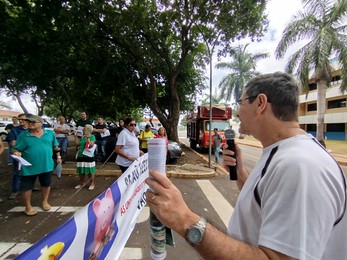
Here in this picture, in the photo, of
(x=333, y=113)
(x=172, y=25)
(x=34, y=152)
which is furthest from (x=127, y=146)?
(x=333, y=113)

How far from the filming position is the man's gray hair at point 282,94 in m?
1.15

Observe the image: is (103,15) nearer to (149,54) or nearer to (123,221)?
(149,54)

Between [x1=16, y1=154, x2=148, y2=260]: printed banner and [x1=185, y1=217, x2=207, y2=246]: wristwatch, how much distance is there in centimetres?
81

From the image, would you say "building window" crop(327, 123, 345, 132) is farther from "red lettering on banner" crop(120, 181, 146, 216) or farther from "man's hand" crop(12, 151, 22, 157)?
"man's hand" crop(12, 151, 22, 157)

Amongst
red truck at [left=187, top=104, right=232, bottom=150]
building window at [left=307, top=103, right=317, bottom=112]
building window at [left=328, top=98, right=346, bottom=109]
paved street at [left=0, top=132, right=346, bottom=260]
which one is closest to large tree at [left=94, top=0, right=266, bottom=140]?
red truck at [left=187, top=104, right=232, bottom=150]

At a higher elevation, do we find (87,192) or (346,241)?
(346,241)

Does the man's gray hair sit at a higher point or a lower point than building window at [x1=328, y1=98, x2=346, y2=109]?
lower

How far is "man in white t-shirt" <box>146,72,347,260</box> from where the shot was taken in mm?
825

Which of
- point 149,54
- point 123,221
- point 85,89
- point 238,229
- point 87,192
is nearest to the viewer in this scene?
point 238,229

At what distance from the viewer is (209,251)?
3.05ft

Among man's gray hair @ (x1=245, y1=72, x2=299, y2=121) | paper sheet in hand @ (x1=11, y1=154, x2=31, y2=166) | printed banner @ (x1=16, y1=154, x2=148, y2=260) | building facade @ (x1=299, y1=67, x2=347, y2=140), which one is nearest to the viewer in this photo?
man's gray hair @ (x1=245, y1=72, x2=299, y2=121)

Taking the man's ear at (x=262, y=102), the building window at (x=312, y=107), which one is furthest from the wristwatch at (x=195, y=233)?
the building window at (x=312, y=107)

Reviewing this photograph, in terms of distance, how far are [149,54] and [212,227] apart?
50.1 feet

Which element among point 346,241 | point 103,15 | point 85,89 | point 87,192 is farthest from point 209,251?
point 85,89
